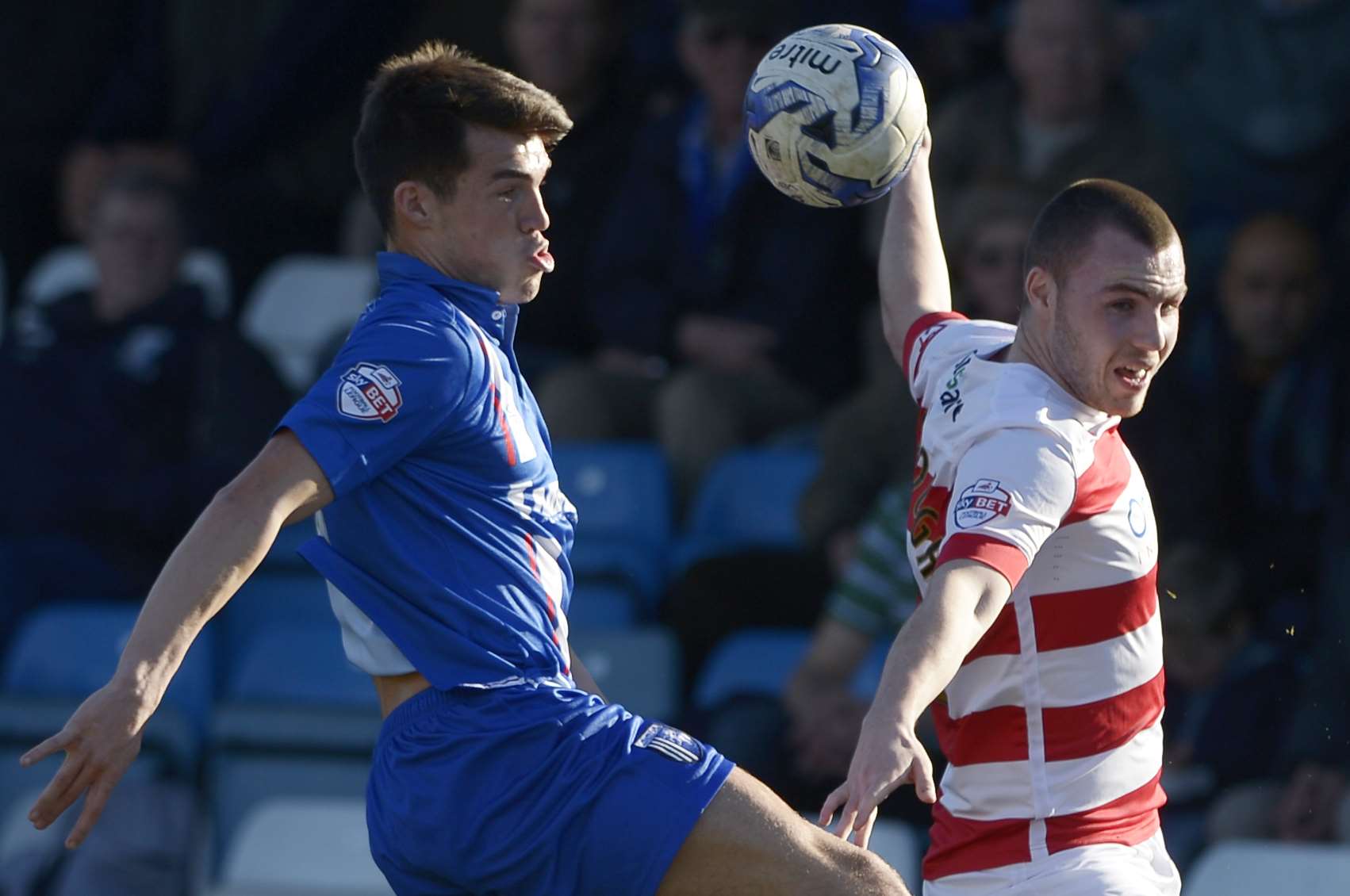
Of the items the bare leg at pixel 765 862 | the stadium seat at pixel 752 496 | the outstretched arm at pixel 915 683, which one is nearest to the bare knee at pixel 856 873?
the bare leg at pixel 765 862

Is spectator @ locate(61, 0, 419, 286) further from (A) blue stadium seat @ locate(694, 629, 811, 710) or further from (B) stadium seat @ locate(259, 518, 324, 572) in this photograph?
(A) blue stadium seat @ locate(694, 629, 811, 710)

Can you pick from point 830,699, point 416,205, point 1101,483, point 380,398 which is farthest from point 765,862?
point 830,699

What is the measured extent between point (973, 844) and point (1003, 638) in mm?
409

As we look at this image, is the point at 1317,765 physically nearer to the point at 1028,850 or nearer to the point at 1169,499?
the point at 1169,499

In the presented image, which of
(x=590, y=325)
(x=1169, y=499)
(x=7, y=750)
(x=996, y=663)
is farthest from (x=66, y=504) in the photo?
(x=996, y=663)

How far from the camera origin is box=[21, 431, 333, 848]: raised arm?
3359 millimetres

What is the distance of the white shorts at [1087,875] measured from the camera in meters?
3.93

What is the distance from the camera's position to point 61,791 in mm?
3363

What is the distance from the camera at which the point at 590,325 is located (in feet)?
29.0

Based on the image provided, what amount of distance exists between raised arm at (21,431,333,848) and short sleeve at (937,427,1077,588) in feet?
3.66

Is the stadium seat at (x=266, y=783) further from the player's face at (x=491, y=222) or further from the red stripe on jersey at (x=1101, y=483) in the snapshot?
the red stripe on jersey at (x=1101, y=483)

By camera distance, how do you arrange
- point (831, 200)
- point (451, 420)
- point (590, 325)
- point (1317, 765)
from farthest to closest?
point (590, 325) → point (1317, 765) → point (831, 200) → point (451, 420)

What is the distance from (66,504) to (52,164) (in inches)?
105

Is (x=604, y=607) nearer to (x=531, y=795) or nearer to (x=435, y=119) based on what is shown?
(x=435, y=119)
